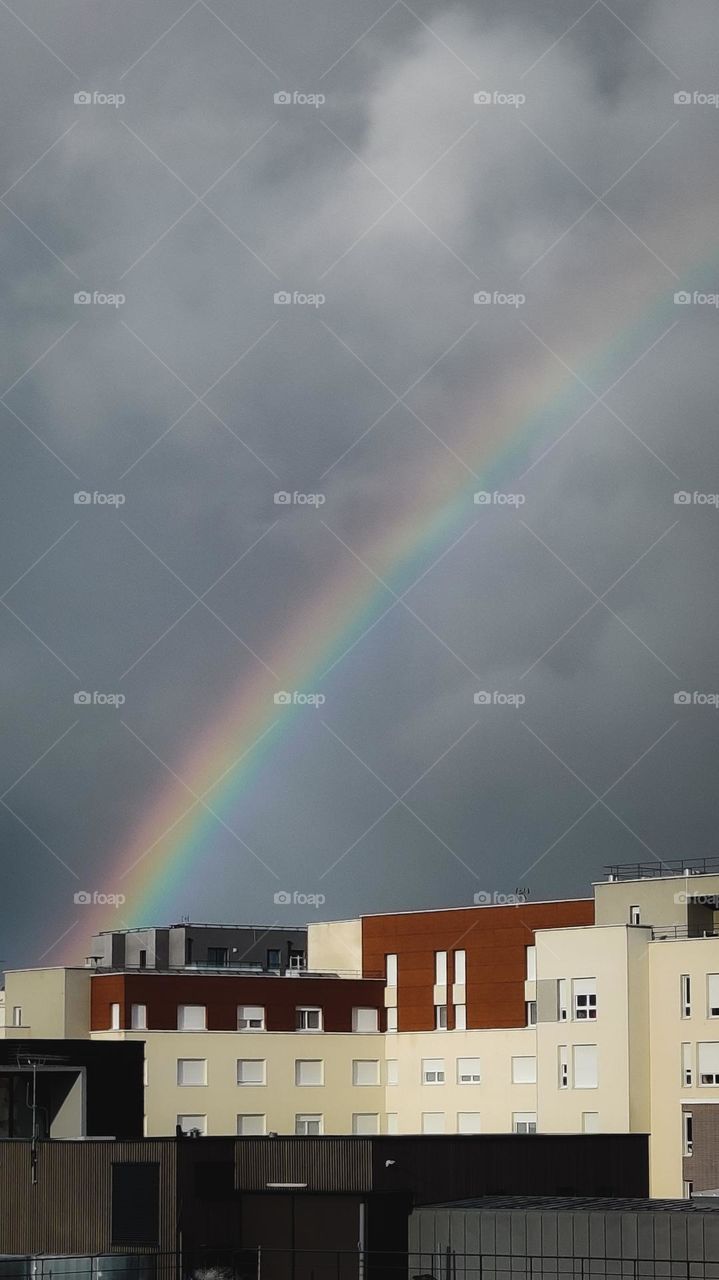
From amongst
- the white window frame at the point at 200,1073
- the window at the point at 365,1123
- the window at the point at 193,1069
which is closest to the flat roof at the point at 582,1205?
the white window frame at the point at 200,1073

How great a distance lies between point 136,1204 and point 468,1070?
102 ft

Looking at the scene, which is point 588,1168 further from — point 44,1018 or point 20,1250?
point 44,1018

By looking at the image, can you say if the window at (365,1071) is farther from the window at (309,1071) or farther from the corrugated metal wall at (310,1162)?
the corrugated metal wall at (310,1162)

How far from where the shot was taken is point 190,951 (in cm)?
9462

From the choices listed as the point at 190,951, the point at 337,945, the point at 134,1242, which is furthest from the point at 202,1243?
the point at 190,951

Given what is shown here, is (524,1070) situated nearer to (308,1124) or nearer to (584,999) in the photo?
(584,999)

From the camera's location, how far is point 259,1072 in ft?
249

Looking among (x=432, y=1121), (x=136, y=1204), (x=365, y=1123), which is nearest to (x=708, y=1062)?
(x=432, y=1121)

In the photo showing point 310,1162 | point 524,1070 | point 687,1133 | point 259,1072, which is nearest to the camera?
point 310,1162

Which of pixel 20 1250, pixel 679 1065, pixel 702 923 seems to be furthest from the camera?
pixel 702 923

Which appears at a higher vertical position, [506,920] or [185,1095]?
[506,920]

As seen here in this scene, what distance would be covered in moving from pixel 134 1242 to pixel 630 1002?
24.6m

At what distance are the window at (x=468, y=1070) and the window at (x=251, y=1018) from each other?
7.73m

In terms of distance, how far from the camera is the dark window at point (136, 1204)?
4619 centimetres
